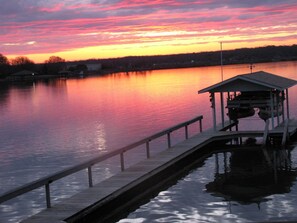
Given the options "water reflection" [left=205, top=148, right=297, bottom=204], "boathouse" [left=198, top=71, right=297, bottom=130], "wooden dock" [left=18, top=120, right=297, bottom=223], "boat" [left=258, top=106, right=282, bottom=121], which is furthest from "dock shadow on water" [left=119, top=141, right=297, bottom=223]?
"boathouse" [left=198, top=71, right=297, bottom=130]

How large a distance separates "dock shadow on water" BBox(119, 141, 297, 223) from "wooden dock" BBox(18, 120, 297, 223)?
0.48 m

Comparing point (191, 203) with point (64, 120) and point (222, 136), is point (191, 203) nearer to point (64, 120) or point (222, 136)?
point (222, 136)

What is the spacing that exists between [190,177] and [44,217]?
690 centimetres

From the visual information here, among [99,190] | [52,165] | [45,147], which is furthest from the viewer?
[45,147]

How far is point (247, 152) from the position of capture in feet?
72.0

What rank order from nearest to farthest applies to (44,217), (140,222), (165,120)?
(44,217) < (140,222) < (165,120)

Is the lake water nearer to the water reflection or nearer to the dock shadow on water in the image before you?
the dock shadow on water

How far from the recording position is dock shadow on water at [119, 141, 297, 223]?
12.8 metres

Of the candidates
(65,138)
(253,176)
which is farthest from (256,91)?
(65,138)

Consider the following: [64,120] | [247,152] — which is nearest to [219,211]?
[247,152]

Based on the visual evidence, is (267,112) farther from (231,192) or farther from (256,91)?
(231,192)

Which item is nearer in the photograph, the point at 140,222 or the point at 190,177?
the point at 140,222

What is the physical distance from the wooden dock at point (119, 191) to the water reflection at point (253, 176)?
156cm

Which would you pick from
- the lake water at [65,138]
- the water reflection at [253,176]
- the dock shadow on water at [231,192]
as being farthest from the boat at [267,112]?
the lake water at [65,138]
